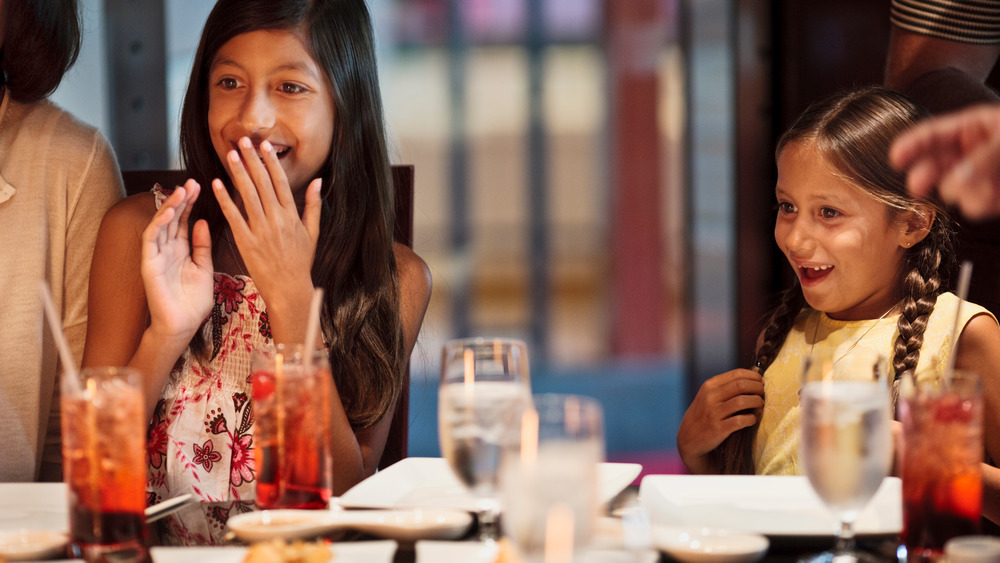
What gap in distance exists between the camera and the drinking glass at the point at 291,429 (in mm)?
1020

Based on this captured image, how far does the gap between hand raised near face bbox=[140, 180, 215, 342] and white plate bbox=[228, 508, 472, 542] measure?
496 mm

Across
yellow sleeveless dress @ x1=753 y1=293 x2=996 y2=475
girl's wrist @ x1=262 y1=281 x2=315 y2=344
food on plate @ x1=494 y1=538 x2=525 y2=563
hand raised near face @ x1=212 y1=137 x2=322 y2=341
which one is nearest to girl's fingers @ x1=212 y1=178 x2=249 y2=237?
hand raised near face @ x1=212 y1=137 x2=322 y2=341

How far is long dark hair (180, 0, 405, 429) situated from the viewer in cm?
164

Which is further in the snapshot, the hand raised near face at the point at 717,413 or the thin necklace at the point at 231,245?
the thin necklace at the point at 231,245

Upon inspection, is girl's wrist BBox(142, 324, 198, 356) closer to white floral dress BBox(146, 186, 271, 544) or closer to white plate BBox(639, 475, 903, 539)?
white floral dress BBox(146, 186, 271, 544)

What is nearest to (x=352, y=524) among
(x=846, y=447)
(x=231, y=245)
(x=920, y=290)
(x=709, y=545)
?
(x=709, y=545)

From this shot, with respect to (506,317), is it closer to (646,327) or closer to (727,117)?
(646,327)

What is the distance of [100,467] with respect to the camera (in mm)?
920

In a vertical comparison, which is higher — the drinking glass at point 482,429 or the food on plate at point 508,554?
the drinking glass at point 482,429

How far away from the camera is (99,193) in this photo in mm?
1765

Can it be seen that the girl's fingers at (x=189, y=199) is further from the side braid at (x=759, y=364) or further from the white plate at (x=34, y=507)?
the side braid at (x=759, y=364)

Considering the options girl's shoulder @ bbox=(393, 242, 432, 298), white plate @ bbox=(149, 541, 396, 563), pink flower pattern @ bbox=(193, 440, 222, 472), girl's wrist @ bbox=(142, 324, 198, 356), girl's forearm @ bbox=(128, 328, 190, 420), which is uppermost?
girl's shoulder @ bbox=(393, 242, 432, 298)

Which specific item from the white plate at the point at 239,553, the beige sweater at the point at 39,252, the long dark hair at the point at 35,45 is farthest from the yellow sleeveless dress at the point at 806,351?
the long dark hair at the point at 35,45

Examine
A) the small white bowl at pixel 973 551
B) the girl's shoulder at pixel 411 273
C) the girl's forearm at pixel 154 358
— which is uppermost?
the girl's shoulder at pixel 411 273
